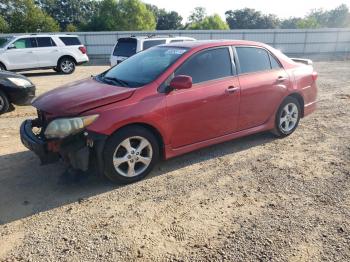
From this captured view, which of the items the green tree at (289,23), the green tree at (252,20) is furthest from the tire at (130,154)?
the green tree at (289,23)

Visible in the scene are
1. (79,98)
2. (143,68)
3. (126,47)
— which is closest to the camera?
(79,98)

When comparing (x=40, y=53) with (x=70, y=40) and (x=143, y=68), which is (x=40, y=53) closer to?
(x=70, y=40)

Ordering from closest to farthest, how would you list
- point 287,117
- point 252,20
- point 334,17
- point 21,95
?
1. point 287,117
2. point 21,95
3. point 252,20
4. point 334,17

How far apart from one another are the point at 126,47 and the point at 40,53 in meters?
5.00

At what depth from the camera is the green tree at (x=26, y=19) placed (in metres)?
39.0

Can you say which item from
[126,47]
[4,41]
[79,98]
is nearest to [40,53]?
[4,41]

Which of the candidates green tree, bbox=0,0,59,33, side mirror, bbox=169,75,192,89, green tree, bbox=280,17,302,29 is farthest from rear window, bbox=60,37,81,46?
green tree, bbox=280,17,302,29

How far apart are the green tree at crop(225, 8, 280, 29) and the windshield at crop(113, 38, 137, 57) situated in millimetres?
76068

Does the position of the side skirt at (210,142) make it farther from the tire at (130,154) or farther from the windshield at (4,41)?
the windshield at (4,41)

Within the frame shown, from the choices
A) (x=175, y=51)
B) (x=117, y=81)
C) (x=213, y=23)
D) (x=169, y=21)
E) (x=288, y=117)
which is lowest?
(x=288, y=117)

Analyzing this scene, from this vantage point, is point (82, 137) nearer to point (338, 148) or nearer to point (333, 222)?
point (333, 222)

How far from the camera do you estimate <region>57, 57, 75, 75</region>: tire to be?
15.0m

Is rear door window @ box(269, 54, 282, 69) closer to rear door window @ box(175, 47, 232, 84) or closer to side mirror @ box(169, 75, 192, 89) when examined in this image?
rear door window @ box(175, 47, 232, 84)

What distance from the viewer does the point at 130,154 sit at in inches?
156
